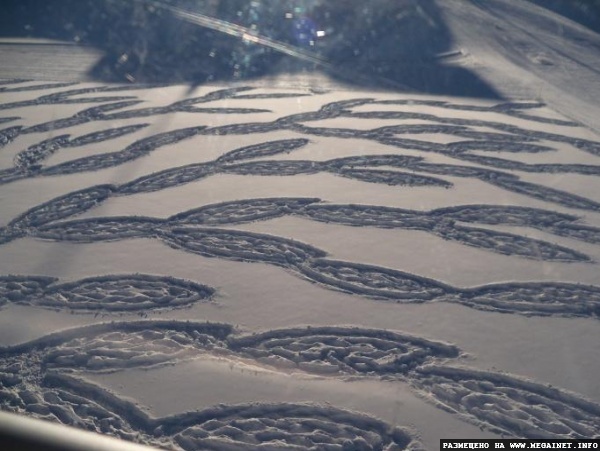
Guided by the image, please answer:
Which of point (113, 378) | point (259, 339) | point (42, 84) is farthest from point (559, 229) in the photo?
point (42, 84)

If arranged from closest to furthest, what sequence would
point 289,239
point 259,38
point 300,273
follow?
point 300,273
point 289,239
point 259,38

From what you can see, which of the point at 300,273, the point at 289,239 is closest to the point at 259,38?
the point at 289,239

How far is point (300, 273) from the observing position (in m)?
4.55

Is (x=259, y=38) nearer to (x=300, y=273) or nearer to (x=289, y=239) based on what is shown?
(x=289, y=239)

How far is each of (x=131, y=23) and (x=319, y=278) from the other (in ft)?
41.0

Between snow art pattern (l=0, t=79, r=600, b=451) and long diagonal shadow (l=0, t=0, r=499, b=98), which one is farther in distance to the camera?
long diagonal shadow (l=0, t=0, r=499, b=98)

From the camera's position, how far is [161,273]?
4547 mm

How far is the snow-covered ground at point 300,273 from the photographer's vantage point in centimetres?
321

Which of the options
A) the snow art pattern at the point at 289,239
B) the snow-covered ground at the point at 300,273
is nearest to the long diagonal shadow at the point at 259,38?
the snow art pattern at the point at 289,239

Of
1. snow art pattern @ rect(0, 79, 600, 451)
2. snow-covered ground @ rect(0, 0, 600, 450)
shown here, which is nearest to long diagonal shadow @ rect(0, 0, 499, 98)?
snow art pattern @ rect(0, 79, 600, 451)

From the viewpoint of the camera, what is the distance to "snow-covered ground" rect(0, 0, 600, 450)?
3.21 metres

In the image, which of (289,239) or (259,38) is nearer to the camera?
(289,239)

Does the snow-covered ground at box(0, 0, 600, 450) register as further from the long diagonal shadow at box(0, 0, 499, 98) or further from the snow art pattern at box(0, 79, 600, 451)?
the long diagonal shadow at box(0, 0, 499, 98)

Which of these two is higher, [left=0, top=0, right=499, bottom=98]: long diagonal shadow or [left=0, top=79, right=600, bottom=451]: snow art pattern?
[left=0, top=0, right=499, bottom=98]: long diagonal shadow
